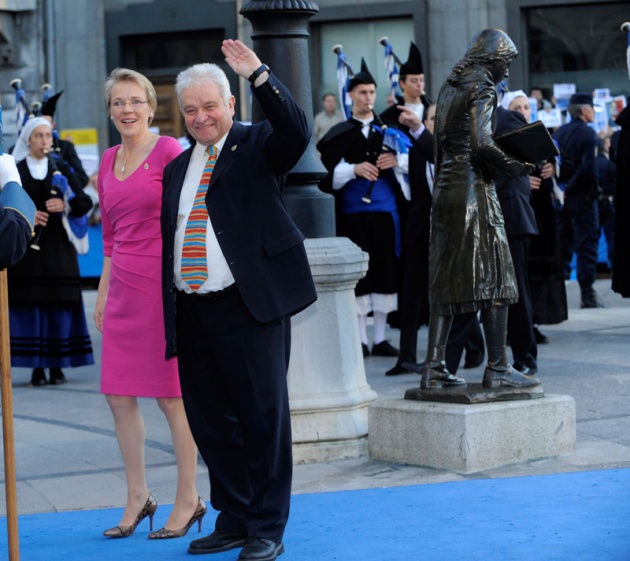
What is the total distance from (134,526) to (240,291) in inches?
51.1

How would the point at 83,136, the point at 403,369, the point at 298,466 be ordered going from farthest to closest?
the point at 83,136, the point at 403,369, the point at 298,466

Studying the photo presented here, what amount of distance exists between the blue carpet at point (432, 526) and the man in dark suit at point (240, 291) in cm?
36

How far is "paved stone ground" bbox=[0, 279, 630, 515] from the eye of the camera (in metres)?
7.00

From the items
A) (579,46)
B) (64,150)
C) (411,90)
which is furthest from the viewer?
(579,46)

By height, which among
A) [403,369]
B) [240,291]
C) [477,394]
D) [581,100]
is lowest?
[403,369]

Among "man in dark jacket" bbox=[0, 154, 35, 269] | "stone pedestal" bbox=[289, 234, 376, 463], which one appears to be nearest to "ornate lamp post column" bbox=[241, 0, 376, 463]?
"stone pedestal" bbox=[289, 234, 376, 463]

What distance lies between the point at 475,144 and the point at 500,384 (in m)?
1.18

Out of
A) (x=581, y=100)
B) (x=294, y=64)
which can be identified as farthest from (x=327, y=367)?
(x=581, y=100)

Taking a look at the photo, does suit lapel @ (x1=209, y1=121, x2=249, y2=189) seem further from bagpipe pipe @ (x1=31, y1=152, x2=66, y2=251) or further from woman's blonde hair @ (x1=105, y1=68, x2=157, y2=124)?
bagpipe pipe @ (x1=31, y1=152, x2=66, y2=251)

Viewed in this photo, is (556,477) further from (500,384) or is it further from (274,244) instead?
(274,244)

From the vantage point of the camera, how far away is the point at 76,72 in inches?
910

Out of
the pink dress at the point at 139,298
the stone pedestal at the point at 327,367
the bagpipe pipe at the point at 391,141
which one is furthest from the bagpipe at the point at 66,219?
the pink dress at the point at 139,298

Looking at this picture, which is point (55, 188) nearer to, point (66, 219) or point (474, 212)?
point (66, 219)

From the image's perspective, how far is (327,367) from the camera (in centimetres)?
762
